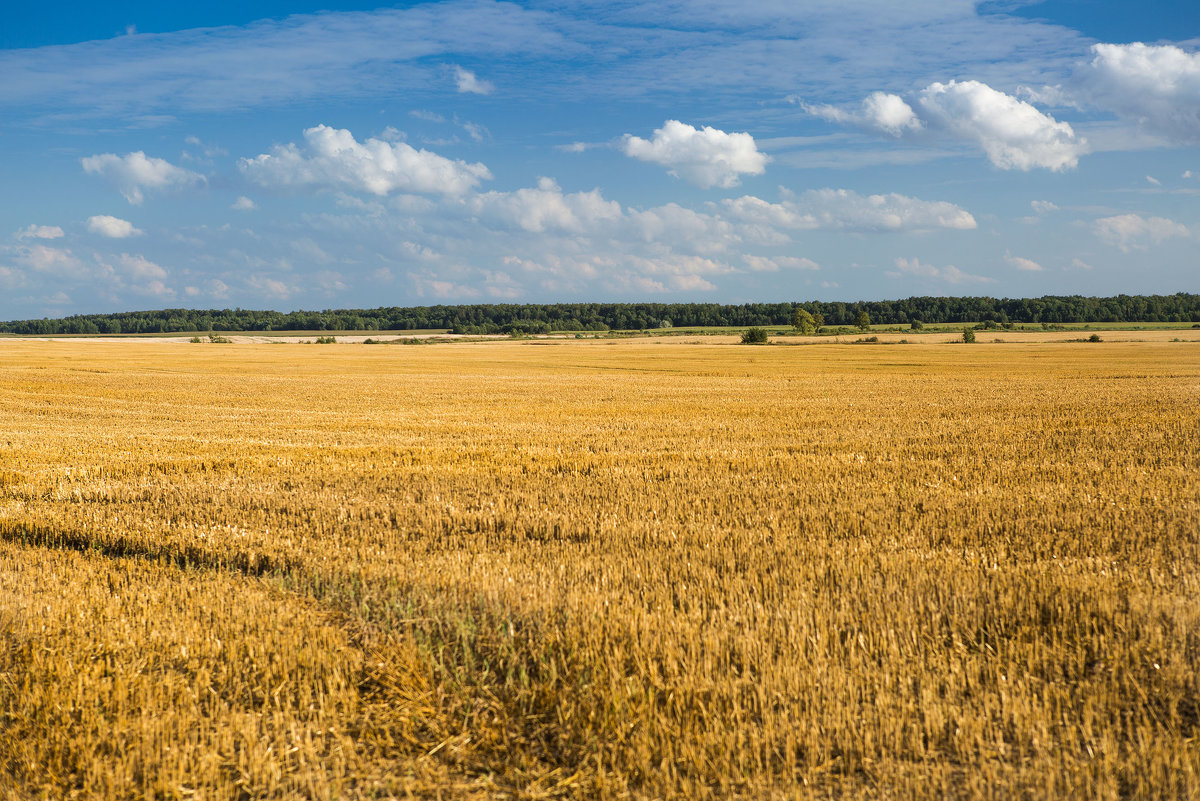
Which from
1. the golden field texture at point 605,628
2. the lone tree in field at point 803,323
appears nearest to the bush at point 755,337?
the lone tree in field at point 803,323

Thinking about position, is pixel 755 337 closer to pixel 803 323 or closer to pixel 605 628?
pixel 803 323

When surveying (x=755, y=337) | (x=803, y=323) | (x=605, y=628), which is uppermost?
(x=803, y=323)

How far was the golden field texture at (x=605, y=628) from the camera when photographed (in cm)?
489

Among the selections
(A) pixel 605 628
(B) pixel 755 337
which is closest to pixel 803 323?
(B) pixel 755 337

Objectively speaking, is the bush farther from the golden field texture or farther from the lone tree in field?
the golden field texture

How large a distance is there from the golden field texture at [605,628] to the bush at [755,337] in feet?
364

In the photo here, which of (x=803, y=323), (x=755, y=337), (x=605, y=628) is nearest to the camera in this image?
(x=605, y=628)

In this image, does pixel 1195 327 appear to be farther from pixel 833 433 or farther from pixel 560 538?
pixel 560 538

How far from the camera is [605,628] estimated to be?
663cm

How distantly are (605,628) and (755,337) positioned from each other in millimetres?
123344

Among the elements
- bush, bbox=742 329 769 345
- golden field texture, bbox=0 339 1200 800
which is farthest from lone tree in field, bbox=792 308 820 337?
golden field texture, bbox=0 339 1200 800

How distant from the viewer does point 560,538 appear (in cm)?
1034

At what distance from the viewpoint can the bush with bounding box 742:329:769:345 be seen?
127m

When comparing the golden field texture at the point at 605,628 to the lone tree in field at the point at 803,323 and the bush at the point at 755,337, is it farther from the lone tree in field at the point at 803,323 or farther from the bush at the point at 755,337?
the lone tree in field at the point at 803,323
